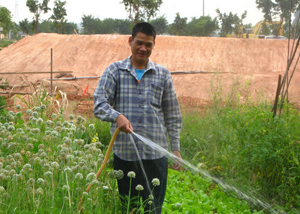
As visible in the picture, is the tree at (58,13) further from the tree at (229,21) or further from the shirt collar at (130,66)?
the shirt collar at (130,66)

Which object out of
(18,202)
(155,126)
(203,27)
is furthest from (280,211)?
(203,27)

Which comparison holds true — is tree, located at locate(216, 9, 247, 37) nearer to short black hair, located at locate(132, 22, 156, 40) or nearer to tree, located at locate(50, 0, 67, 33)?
tree, located at locate(50, 0, 67, 33)

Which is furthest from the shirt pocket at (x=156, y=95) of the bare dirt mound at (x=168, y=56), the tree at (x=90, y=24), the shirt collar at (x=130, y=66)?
the tree at (x=90, y=24)

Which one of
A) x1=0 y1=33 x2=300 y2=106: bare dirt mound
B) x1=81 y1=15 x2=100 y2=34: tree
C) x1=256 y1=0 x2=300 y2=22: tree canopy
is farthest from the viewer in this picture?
x1=81 y1=15 x2=100 y2=34: tree

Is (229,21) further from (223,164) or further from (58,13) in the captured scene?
(223,164)

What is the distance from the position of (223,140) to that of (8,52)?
977 inches

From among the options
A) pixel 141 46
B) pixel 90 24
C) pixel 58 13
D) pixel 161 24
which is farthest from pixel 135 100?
pixel 90 24

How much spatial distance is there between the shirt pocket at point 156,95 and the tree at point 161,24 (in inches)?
2029

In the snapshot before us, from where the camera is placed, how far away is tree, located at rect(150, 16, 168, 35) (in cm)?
5412

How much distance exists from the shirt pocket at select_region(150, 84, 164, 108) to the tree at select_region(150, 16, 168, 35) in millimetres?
51529

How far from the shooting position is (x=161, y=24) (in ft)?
179

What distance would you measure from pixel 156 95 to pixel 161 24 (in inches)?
2066

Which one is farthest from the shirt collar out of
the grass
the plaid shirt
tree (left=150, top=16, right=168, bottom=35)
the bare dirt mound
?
tree (left=150, top=16, right=168, bottom=35)

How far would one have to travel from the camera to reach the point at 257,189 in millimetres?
4535
